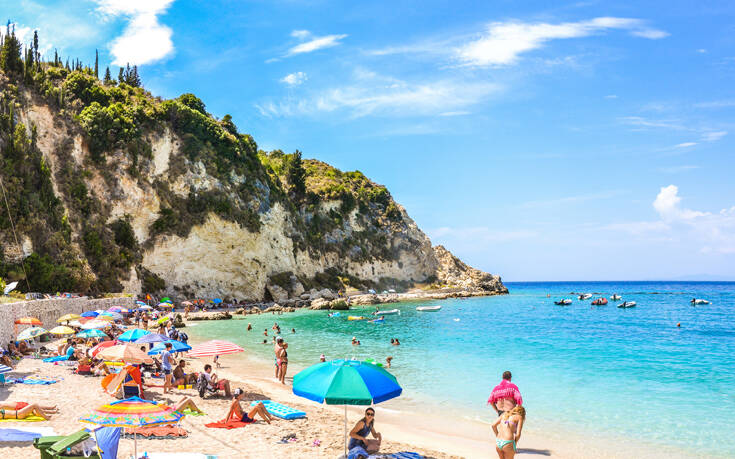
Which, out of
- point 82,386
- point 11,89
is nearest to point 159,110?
point 11,89

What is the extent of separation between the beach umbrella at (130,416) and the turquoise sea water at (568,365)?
10.1 metres

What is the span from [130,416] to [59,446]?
42.7 inches

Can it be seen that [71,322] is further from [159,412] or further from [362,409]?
[159,412]

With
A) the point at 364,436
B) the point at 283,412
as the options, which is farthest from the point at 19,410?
the point at 364,436

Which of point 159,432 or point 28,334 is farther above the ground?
point 28,334

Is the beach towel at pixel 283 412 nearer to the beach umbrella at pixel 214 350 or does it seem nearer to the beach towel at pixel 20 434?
the beach umbrella at pixel 214 350

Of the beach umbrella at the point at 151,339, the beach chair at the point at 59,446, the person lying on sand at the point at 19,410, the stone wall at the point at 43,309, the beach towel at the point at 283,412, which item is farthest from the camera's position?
the stone wall at the point at 43,309

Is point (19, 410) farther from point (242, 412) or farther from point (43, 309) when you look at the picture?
point (43, 309)

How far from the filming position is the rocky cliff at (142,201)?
3816 cm

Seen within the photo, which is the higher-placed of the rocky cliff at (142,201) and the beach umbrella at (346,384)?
the rocky cliff at (142,201)

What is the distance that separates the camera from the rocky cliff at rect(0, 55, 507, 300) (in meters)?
38.2

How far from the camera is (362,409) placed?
15539 mm

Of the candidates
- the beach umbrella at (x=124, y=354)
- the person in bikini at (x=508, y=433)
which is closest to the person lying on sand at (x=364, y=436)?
the person in bikini at (x=508, y=433)

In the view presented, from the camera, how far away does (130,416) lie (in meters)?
7.40
